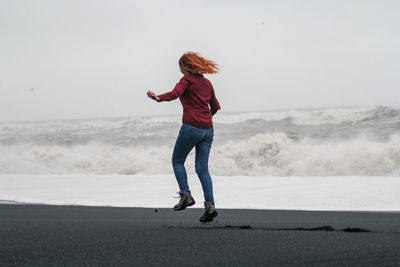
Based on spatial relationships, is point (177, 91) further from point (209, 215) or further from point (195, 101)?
point (209, 215)

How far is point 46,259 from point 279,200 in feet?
16.7

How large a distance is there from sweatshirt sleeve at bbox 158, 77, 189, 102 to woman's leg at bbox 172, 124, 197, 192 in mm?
336

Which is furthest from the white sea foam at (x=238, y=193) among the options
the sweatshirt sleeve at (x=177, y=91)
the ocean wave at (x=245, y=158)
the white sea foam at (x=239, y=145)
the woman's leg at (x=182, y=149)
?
the white sea foam at (x=239, y=145)

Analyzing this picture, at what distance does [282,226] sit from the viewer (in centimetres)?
478

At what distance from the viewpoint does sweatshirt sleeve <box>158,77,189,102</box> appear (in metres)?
4.57

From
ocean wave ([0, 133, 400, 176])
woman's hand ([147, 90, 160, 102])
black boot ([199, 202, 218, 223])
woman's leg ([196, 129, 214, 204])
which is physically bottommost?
ocean wave ([0, 133, 400, 176])

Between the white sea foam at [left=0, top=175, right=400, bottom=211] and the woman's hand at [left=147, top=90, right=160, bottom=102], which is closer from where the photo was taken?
the woman's hand at [left=147, top=90, right=160, bottom=102]

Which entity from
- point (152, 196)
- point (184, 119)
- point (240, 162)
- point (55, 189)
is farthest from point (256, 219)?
point (240, 162)

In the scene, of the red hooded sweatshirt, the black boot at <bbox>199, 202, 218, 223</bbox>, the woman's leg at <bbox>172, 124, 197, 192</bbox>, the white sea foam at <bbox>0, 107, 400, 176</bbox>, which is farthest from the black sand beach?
the white sea foam at <bbox>0, 107, 400, 176</bbox>

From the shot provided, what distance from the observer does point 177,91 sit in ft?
15.3

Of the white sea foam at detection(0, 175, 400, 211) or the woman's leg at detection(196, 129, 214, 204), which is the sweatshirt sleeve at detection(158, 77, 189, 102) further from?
the white sea foam at detection(0, 175, 400, 211)

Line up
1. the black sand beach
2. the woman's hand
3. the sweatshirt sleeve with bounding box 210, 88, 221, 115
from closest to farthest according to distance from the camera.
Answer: the black sand beach, the woman's hand, the sweatshirt sleeve with bounding box 210, 88, 221, 115

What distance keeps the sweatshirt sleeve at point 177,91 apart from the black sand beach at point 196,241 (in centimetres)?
114

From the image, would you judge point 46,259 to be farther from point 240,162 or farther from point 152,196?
point 240,162
